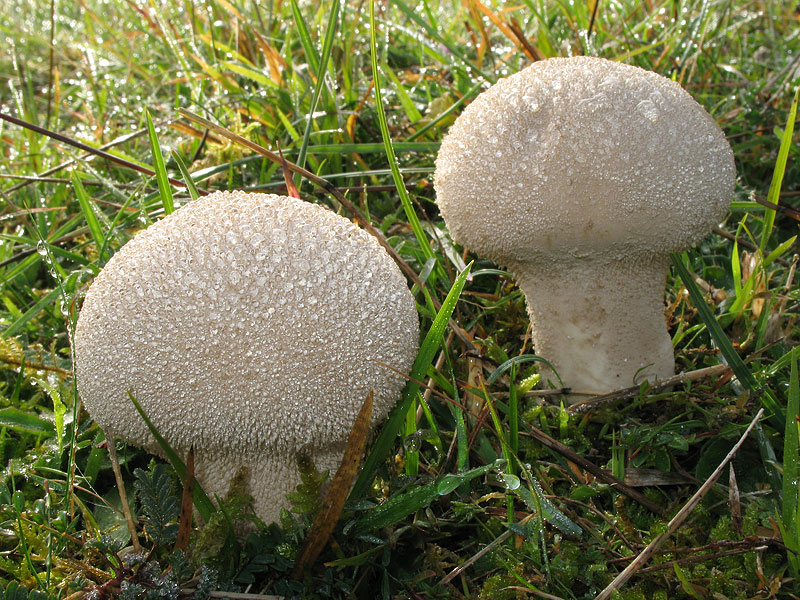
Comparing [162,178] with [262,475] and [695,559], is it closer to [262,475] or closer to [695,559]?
[262,475]

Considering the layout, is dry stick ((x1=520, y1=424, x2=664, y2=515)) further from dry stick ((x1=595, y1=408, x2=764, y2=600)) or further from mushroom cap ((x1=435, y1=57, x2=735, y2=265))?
mushroom cap ((x1=435, y1=57, x2=735, y2=265))

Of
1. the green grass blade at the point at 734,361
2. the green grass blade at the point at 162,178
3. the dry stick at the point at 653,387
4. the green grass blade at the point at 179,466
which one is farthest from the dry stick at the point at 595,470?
the green grass blade at the point at 162,178

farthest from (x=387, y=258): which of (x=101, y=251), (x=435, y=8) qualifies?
(x=435, y=8)

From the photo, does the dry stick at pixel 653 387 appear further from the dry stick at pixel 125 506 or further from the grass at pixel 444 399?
the dry stick at pixel 125 506

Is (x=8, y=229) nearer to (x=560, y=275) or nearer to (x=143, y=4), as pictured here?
(x=143, y=4)


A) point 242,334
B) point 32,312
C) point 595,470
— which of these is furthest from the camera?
point 32,312

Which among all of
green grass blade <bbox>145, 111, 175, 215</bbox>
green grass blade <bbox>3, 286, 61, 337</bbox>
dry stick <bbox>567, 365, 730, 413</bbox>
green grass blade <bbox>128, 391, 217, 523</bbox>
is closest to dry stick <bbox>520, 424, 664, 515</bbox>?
dry stick <bbox>567, 365, 730, 413</bbox>

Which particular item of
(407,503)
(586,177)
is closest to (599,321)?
(586,177)
